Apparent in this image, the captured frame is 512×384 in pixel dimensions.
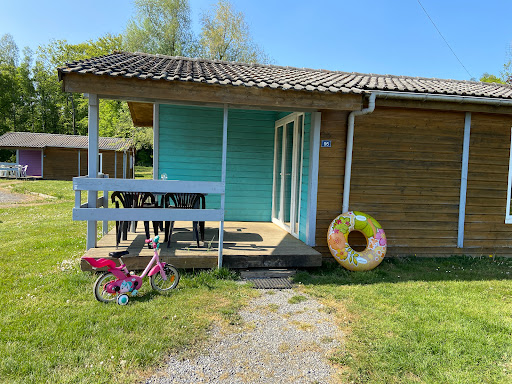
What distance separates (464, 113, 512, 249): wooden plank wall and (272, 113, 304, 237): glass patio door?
2.81m

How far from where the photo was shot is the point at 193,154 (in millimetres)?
6953

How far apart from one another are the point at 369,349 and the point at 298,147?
12.2 feet

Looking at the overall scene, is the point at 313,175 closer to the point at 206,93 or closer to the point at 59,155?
the point at 206,93

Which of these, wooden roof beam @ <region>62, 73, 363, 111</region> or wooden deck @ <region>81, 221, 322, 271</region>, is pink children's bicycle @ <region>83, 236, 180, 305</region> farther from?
wooden roof beam @ <region>62, 73, 363, 111</region>

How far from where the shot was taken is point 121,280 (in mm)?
3543

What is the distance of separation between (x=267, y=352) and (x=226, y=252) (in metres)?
2.07

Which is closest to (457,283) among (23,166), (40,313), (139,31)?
(40,313)

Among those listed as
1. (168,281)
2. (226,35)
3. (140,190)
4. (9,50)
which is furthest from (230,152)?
(9,50)

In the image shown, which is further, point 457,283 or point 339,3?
point 339,3

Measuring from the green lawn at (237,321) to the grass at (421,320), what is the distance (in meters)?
0.01

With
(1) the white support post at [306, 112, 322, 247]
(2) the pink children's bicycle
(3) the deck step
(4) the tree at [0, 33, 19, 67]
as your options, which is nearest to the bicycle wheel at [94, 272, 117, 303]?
(2) the pink children's bicycle

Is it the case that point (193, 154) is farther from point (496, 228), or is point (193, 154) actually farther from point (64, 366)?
point (496, 228)

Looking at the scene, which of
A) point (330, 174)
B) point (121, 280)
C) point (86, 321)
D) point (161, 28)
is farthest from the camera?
point (161, 28)

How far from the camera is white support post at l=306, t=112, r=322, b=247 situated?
5.14 metres
